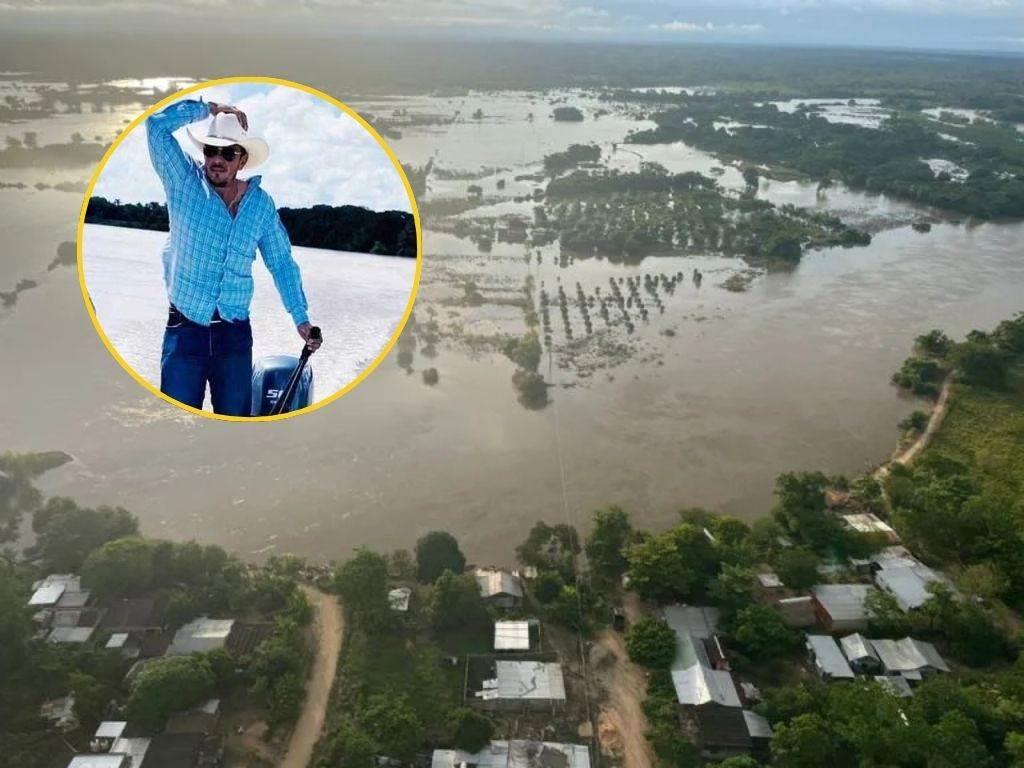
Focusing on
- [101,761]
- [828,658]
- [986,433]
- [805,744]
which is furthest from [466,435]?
[986,433]

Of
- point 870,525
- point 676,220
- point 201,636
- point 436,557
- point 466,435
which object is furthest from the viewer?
point 676,220

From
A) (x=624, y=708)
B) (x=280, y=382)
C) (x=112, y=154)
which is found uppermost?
(x=112, y=154)

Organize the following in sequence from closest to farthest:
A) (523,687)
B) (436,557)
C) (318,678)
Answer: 1. (523,687)
2. (318,678)
3. (436,557)

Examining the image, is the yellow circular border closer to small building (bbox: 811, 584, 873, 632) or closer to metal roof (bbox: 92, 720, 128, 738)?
metal roof (bbox: 92, 720, 128, 738)

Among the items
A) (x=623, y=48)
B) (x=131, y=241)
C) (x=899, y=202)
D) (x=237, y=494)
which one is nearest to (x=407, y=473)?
(x=237, y=494)

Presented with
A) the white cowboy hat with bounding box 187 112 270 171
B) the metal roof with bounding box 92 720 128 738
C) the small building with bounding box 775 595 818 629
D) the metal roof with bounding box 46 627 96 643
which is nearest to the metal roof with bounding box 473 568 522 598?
the small building with bounding box 775 595 818 629

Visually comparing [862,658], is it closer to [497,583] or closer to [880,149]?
[497,583]

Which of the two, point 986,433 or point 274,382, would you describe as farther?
point 986,433

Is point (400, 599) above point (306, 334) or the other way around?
the other way around
